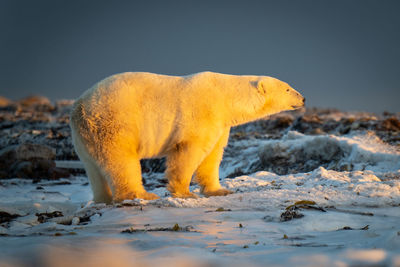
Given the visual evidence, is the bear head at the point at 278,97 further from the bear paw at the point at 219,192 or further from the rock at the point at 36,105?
the rock at the point at 36,105

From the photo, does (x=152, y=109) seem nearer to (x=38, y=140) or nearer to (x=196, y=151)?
(x=196, y=151)

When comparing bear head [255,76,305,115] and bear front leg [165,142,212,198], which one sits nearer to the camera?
bear front leg [165,142,212,198]

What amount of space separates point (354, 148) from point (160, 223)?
681 centimetres

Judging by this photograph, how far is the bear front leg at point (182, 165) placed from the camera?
19.0ft

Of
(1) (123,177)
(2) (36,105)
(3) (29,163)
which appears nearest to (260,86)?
(1) (123,177)

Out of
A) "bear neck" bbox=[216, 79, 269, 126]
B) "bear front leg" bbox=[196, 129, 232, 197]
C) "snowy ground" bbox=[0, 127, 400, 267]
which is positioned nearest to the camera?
"snowy ground" bbox=[0, 127, 400, 267]

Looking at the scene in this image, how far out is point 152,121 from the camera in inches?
226

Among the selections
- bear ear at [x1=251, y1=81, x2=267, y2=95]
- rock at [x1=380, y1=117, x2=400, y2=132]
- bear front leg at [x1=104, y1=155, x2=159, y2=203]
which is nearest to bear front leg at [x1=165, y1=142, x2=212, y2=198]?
bear front leg at [x1=104, y1=155, x2=159, y2=203]

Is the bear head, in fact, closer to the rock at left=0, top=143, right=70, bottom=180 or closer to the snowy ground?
the snowy ground

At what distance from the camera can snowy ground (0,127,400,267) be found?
237 cm

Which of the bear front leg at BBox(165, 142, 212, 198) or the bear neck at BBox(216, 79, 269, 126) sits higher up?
the bear neck at BBox(216, 79, 269, 126)

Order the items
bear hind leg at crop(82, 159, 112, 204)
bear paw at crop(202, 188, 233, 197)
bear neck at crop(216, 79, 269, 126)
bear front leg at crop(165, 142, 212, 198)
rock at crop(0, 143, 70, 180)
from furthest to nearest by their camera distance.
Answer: rock at crop(0, 143, 70, 180) → bear paw at crop(202, 188, 233, 197) → bear neck at crop(216, 79, 269, 126) → bear hind leg at crop(82, 159, 112, 204) → bear front leg at crop(165, 142, 212, 198)

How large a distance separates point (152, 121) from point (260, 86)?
181 cm

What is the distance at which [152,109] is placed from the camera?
5.72m
